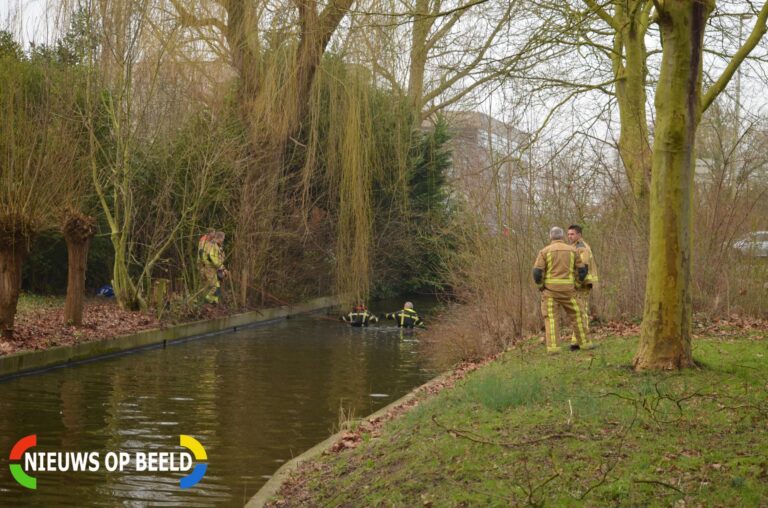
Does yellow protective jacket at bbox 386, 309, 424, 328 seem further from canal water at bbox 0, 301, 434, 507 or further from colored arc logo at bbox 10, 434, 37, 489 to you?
colored arc logo at bbox 10, 434, 37, 489

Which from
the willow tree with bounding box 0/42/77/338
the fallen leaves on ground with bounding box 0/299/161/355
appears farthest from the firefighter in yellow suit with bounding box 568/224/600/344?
the willow tree with bounding box 0/42/77/338

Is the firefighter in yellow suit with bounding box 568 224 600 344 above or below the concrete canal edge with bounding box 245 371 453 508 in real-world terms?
above

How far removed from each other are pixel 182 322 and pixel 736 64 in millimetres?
14537

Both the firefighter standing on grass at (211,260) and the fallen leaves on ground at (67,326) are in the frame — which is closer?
the fallen leaves on ground at (67,326)

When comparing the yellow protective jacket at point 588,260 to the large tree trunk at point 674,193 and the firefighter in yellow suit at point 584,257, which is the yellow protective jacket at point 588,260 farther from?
the large tree trunk at point 674,193

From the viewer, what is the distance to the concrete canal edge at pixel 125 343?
1505cm

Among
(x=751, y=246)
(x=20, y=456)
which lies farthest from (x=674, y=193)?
→ (x=751, y=246)

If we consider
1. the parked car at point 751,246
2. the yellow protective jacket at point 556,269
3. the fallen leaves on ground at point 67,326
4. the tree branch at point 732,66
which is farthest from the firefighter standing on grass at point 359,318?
the tree branch at point 732,66

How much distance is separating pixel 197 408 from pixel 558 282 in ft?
17.5

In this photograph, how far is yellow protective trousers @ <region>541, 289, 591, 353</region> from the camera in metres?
14.0

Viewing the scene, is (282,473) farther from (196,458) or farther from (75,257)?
(75,257)

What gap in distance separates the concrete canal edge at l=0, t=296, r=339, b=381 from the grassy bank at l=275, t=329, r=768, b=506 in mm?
7553

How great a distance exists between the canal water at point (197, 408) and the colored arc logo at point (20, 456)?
0.06 m

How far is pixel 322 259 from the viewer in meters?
31.6
